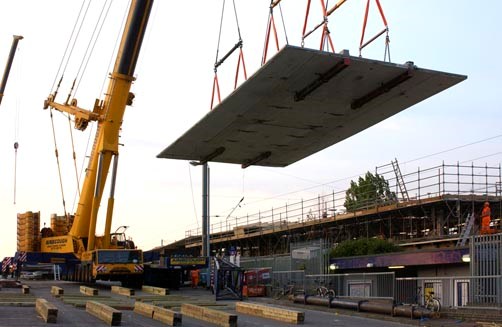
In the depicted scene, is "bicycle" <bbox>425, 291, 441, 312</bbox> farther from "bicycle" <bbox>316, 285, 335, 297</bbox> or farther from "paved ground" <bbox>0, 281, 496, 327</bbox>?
"bicycle" <bbox>316, 285, 335, 297</bbox>

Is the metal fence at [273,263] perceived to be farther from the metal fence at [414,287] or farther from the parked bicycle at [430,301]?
the parked bicycle at [430,301]

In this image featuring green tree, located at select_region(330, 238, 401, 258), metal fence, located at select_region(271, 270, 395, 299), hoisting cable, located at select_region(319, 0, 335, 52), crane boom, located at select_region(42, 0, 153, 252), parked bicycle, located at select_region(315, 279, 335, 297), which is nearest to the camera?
hoisting cable, located at select_region(319, 0, 335, 52)

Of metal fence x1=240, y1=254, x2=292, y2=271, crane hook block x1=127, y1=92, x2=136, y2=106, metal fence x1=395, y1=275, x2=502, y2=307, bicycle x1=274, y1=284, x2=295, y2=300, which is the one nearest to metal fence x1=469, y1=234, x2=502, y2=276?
metal fence x1=395, y1=275, x2=502, y2=307

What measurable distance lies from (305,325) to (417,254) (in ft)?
29.8

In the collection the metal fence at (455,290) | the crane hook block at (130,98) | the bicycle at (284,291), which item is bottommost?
the bicycle at (284,291)

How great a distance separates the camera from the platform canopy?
19.6 m

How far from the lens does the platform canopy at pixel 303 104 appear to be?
64.2ft

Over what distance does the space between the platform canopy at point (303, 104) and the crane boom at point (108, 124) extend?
407 centimetres

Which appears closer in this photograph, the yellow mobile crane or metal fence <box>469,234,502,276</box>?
metal fence <box>469,234,502,276</box>

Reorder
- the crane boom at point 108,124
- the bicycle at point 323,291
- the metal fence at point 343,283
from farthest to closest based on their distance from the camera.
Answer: the crane boom at point 108,124, the bicycle at point 323,291, the metal fence at point 343,283

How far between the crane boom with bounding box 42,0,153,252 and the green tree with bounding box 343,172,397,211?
64.6ft

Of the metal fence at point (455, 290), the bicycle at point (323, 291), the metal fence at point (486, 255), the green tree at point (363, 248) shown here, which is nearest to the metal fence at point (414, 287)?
the metal fence at point (455, 290)

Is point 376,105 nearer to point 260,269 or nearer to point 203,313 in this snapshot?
point 203,313

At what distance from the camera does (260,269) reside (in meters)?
36.4
